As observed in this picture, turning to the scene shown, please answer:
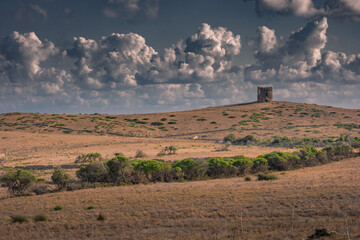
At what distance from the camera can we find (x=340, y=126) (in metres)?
96.5

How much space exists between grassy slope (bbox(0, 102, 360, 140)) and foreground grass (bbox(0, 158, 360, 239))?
2350 inches

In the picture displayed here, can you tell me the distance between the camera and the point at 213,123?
348 feet

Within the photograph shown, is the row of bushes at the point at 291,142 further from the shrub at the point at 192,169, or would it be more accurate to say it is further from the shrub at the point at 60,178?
the shrub at the point at 60,178

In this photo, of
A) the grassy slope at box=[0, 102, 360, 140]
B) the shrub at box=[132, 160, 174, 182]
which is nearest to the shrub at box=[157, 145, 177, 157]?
the shrub at box=[132, 160, 174, 182]

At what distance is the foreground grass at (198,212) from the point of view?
16750mm

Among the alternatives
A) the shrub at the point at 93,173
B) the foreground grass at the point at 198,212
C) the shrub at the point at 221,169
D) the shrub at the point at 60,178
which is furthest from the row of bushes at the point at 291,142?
the shrub at the point at 60,178

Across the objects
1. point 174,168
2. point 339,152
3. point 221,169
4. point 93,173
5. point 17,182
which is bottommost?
point 17,182

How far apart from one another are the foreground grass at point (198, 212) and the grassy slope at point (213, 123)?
196 feet

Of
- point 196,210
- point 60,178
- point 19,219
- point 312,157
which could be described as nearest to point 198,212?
point 196,210

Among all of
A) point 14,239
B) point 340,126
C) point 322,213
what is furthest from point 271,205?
point 340,126

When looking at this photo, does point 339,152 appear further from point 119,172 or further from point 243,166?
point 119,172

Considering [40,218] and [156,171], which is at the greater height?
[156,171]

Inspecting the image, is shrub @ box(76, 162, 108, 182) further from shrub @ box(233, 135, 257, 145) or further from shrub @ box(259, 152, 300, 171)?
shrub @ box(233, 135, 257, 145)

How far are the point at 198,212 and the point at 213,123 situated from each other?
86468 mm
